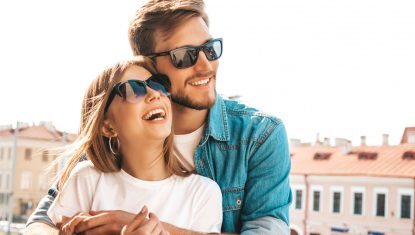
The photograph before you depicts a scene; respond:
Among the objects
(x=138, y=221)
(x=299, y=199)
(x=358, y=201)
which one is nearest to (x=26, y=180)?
(x=299, y=199)

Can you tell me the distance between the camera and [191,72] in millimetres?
1064

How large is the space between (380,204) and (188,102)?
15.1 metres

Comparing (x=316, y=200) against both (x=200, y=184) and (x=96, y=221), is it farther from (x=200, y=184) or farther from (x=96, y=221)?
(x=96, y=221)

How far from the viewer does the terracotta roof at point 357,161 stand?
53.9 feet

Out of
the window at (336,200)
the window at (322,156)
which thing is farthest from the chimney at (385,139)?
the window at (336,200)

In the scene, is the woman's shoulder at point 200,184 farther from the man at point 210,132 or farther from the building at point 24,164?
the building at point 24,164

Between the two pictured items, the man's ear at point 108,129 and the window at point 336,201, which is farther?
the window at point 336,201

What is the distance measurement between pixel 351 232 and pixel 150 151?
16211 millimetres

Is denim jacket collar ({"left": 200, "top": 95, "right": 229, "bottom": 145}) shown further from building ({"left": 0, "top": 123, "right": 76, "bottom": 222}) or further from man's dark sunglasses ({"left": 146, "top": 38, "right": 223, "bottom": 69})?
building ({"left": 0, "top": 123, "right": 76, "bottom": 222})

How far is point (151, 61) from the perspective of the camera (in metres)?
1.04

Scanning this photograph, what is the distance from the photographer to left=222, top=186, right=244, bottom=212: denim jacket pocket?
3.58ft

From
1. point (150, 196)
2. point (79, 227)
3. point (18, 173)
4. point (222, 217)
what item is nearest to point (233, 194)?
point (222, 217)

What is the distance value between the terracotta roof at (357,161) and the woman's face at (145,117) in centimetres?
1551

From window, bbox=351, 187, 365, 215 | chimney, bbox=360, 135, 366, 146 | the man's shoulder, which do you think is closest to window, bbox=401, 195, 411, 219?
window, bbox=351, 187, 365, 215
